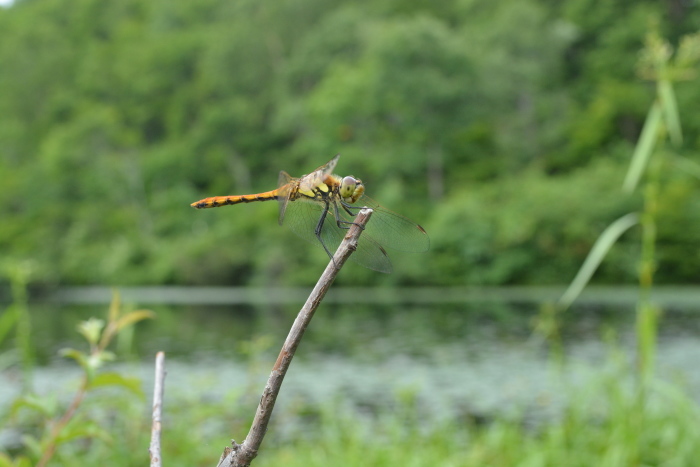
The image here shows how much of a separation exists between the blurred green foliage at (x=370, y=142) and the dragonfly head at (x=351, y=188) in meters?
24.0

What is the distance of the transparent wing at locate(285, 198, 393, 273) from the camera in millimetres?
1666

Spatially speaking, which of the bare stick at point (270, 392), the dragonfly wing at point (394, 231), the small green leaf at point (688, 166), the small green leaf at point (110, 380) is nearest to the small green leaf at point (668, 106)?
the small green leaf at point (688, 166)

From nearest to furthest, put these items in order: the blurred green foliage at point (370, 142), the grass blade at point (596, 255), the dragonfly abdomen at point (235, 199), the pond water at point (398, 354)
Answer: the dragonfly abdomen at point (235, 199), the grass blade at point (596, 255), the pond water at point (398, 354), the blurred green foliage at point (370, 142)

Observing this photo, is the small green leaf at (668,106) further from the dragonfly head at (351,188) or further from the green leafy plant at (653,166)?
the dragonfly head at (351,188)

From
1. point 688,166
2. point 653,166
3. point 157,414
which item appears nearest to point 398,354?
point 653,166

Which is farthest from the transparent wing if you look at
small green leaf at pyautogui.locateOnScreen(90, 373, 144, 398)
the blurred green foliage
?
the blurred green foliage

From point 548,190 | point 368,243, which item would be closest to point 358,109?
point 548,190

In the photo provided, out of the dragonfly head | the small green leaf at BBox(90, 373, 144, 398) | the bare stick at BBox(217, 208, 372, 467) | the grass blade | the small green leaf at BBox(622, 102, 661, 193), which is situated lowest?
the bare stick at BBox(217, 208, 372, 467)

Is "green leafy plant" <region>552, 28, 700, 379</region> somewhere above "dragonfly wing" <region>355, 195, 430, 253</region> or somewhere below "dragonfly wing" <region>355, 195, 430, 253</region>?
above

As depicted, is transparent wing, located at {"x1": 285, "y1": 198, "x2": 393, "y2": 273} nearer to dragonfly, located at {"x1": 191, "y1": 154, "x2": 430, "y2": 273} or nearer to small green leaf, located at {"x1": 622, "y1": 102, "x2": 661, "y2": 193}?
dragonfly, located at {"x1": 191, "y1": 154, "x2": 430, "y2": 273}

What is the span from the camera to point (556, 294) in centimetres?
2208

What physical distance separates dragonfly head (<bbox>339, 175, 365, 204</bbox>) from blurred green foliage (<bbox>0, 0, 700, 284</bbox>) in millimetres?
24023

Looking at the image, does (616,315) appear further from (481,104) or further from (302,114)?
(302,114)

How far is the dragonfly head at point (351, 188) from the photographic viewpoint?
1.52 metres
